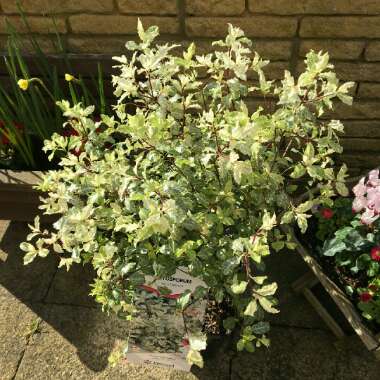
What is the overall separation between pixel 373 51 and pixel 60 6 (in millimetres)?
1540

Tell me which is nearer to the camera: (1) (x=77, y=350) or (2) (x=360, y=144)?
(1) (x=77, y=350)

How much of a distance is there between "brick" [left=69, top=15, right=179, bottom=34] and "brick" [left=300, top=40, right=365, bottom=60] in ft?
2.12

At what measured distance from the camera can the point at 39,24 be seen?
227 cm

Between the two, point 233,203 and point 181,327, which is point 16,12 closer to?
point 233,203

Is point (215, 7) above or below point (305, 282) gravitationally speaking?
above

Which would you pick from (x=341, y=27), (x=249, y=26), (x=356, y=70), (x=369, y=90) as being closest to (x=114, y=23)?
(x=249, y=26)

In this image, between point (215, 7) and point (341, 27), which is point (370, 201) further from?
point (215, 7)

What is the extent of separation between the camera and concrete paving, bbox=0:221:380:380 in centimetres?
222

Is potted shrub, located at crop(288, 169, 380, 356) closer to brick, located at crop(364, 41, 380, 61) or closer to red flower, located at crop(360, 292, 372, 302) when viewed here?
red flower, located at crop(360, 292, 372, 302)

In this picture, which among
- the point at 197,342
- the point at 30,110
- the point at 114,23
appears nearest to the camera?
the point at 197,342

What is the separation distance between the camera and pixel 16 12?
2234 millimetres

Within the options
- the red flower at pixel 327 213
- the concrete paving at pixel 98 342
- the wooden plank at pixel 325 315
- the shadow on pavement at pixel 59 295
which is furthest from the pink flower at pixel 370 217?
the shadow on pavement at pixel 59 295

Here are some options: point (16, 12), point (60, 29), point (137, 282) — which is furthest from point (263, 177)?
point (16, 12)

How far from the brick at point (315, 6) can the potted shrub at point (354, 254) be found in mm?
742
